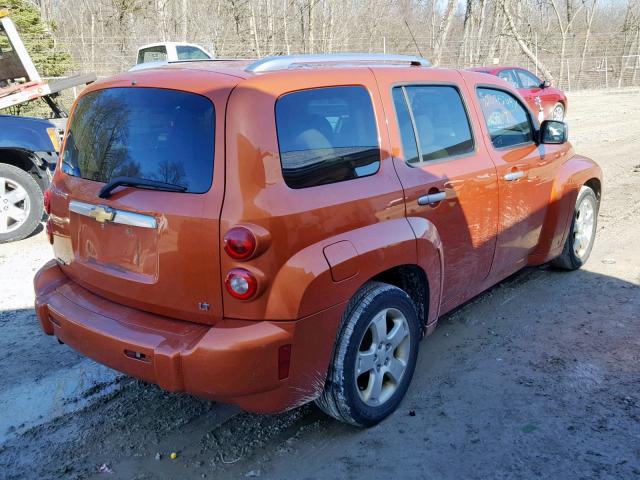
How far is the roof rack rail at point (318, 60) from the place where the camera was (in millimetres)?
2854

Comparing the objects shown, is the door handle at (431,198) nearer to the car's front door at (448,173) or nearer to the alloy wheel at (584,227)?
the car's front door at (448,173)

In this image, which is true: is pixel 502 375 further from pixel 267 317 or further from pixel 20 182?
pixel 20 182

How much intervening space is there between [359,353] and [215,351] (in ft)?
2.76

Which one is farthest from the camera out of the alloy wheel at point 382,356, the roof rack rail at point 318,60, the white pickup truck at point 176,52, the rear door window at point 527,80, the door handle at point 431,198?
the rear door window at point 527,80

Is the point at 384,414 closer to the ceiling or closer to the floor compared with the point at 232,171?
closer to the floor

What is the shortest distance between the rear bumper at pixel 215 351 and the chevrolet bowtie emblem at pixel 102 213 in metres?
0.44

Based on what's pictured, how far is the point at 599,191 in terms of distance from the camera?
5.48 meters

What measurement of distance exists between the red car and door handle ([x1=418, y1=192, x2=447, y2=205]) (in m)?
12.4

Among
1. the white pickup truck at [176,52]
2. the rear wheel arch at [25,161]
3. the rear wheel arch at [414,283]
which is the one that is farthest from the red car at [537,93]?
the rear wheel arch at [414,283]

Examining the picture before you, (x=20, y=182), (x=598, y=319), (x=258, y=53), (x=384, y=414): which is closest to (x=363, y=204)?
(x=384, y=414)

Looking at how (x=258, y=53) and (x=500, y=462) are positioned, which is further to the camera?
(x=258, y=53)

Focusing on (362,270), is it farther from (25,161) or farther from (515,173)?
(25,161)

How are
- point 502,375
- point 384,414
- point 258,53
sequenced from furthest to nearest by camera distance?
point 258,53, point 502,375, point 384,414

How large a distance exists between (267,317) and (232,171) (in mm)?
660
